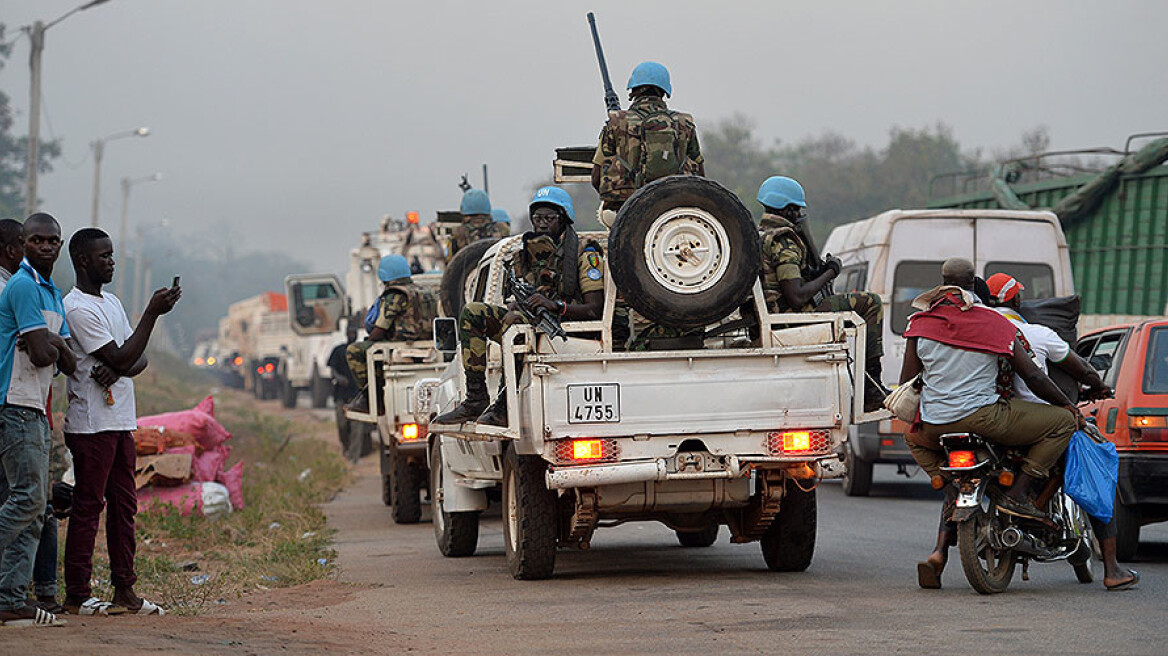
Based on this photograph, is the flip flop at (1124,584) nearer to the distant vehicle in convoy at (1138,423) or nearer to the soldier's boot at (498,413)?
the distant vehicle in convoy at (1138,423)

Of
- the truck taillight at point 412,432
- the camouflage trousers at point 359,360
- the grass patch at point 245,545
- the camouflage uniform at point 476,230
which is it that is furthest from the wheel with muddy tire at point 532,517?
the camouflage uniform at point 476,230

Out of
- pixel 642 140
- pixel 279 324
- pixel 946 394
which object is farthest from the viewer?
pixel 279 324

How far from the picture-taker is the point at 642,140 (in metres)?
10.3

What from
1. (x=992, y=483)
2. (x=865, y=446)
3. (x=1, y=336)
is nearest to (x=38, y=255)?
(x=1, y=336)

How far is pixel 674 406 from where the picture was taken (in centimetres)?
915

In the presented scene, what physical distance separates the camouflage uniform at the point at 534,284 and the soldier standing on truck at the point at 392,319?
5728mm

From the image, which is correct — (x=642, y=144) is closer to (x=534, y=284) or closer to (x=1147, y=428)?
(x=534, y=284)

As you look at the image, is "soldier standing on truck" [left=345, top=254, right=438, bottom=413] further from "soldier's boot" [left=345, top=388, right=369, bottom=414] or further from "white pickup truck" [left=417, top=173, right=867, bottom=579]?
"white pickup truck" [left=417, top=173, right=867, bottom=579]

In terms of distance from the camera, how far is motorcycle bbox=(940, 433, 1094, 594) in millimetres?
8656

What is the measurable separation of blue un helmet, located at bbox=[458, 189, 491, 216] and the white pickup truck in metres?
7.52

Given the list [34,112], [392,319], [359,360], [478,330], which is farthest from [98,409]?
[34,112]

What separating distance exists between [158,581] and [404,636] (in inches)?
134

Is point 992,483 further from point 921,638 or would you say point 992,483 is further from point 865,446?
point 865,446

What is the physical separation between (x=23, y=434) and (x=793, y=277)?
4.60m
